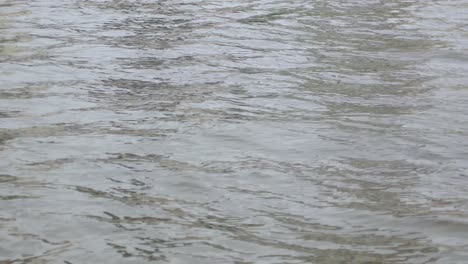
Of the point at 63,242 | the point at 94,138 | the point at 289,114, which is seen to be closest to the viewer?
the point at 63,242

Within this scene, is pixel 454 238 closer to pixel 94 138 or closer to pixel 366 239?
pixel 366 239

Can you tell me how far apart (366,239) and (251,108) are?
2.96 metres

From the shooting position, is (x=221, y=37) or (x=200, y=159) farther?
(x=221, y=37)

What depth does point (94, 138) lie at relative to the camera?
22.3 ft

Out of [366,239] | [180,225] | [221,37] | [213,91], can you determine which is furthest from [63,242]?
[221,37]

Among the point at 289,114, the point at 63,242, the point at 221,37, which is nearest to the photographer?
the point at 63,242

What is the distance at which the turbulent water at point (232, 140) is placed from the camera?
4949 millimetres

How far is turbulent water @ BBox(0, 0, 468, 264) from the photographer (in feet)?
16.2

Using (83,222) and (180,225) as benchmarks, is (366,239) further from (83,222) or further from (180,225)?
(83,222)

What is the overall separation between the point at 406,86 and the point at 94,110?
2.89 m

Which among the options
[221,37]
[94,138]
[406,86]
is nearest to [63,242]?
[94,138]

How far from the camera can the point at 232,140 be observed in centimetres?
684

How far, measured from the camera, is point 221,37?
35.1 feet

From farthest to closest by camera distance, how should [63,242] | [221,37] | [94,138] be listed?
1. [221,37]
2. [94,138]
3. [63,242]
